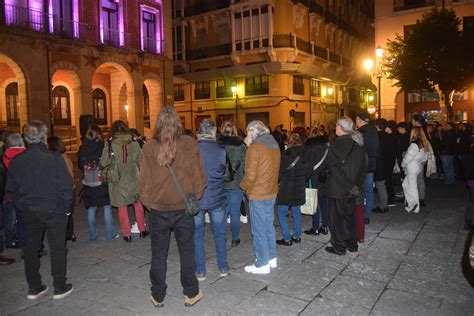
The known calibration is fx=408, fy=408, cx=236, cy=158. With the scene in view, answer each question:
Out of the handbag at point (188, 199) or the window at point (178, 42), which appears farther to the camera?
the window at point (178, 42)

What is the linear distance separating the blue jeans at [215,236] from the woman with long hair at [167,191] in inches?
22.5

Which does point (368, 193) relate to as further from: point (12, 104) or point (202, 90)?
point (202, 90)

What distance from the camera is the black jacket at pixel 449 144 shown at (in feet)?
39.6

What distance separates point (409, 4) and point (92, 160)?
29.1 meters

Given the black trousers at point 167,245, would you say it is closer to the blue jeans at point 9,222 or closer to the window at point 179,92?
the blue jeans at point 9,222

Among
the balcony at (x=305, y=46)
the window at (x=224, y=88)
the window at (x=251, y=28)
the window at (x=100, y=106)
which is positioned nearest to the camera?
the window at (x=100, y=106)

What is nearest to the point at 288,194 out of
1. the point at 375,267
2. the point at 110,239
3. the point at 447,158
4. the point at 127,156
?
the point at 375,267

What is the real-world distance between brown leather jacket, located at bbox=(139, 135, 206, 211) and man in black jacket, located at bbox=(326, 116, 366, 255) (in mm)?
2494

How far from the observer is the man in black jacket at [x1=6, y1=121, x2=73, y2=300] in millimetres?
4270

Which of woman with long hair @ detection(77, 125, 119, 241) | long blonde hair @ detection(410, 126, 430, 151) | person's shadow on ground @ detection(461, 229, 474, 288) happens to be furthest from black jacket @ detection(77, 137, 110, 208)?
long blonde hair @ detection(410, 126, 430, 151)

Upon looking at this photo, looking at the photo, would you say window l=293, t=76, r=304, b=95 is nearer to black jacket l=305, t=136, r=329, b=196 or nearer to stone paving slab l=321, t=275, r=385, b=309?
black jacket l=305, t=136, r=329, b=196

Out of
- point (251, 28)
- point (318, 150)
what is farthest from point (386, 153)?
point (251, 28)

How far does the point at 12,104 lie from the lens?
2236 cm

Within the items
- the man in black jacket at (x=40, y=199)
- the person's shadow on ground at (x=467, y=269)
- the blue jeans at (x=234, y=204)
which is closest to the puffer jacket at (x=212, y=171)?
the blue jeans at (x=234, y=204)
